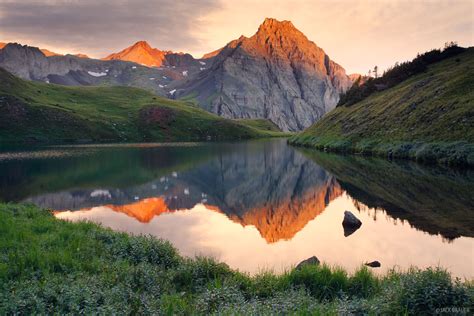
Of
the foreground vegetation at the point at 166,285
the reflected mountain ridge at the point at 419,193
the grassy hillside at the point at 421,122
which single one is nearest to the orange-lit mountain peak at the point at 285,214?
the reflected mountain ridge at the point at 419,193

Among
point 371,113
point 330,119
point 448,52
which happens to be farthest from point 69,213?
point 448,52

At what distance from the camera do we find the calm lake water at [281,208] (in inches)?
819

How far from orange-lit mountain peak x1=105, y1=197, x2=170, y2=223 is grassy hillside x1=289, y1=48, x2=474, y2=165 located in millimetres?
41647

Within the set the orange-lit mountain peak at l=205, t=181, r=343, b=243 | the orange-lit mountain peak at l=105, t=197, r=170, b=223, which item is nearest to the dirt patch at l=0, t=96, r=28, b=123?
the orange-lit mountain peak at l=105, t=197, r=170, b=223

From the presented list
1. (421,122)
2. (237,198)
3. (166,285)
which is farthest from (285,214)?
(421,122)

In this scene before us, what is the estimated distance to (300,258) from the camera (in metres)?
20.1

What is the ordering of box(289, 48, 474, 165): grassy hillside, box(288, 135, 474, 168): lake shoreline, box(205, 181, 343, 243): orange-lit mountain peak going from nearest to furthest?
1. box(205, 181, 343, 243): orange-lit mountain peak
2. box(288, 135, 474, 168): lake shoreline
3. box(289, 48, 474, 165): grassy hillside

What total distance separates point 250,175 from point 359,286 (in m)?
44.5

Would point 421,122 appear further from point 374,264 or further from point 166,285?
point 166,285

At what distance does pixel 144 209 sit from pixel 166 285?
21284 millimetres

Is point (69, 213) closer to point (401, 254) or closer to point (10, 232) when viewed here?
point (10, 232)

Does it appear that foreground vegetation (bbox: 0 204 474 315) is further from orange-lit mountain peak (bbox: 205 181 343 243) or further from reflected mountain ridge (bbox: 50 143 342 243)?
reflected mountain ridge (bbox: 50 143 342 243)

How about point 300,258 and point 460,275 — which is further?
point 300,258

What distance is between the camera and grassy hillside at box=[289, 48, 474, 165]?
5547 cm
